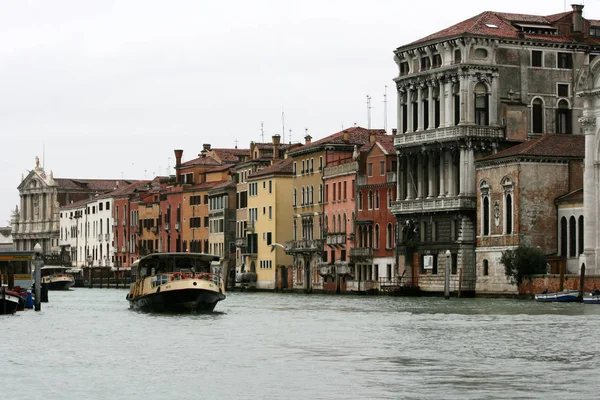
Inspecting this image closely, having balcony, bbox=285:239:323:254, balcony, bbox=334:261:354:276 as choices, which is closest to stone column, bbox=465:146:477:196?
balcony, bbox=334:261:354:276

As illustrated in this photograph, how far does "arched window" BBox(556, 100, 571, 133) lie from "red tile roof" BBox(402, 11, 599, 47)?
3.27 metres

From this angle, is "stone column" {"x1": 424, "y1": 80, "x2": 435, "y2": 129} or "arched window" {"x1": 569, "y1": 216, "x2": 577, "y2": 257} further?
"stone column" {"x1": 424, "y1": 80, "x2": 435, "y2": 129}

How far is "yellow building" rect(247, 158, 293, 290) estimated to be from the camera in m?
103

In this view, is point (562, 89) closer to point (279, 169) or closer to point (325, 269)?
point (325, 269)

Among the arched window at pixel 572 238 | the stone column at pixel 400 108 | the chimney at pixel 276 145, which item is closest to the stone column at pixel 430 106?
the stone column at pixel 400 108

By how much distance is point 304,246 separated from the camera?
98.2 metres

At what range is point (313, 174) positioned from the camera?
98875mm

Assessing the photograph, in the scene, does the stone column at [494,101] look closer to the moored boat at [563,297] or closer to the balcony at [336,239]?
the moored boat at [563,297]

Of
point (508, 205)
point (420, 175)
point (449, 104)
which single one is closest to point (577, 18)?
point (449, 104)

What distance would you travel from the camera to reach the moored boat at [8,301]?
52469mm

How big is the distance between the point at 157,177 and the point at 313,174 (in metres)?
50.8

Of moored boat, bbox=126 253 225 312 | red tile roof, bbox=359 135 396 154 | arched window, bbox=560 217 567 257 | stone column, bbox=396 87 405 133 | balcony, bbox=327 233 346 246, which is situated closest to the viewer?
moored boat, bbox=126 253 225 312

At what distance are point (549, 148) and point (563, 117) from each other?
720 centimetres

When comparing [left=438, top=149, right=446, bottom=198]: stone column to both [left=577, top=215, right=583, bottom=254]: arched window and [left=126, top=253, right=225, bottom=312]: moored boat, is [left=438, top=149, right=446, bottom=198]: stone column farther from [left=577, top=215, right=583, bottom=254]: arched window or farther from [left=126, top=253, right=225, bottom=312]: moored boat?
[left=126, top=253, right=225, bottom=312]: moored boat
